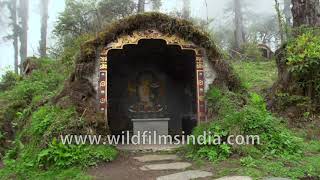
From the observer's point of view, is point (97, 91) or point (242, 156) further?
point (97, 91)

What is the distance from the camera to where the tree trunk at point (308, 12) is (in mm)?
11281

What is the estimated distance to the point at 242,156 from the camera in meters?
7.10

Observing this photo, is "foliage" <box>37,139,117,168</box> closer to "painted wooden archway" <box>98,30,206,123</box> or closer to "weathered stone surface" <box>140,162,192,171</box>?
"weathered stone surface" <box>140,162,192,171</box>

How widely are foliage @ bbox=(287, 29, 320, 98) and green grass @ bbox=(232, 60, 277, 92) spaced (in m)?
2.07

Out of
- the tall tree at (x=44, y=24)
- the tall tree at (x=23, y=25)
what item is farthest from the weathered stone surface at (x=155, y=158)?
the tall tree at (x=23, y=25)

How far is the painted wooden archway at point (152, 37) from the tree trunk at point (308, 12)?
12.8 feet

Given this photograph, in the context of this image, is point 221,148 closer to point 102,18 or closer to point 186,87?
point 186,87

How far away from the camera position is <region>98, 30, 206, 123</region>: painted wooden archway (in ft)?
29.6

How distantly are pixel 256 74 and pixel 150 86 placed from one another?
5.32 meters

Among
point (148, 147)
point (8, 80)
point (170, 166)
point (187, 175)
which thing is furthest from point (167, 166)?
point (8, 80)

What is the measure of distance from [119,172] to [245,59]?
42.4 ft

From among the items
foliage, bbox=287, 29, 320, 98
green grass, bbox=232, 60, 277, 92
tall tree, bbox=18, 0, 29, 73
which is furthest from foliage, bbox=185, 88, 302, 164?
tall tree, bbox=18, 0, 29, 73

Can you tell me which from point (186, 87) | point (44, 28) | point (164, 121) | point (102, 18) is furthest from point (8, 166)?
point (44, 28)

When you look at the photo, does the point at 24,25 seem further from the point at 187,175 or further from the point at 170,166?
the point at 187,175
